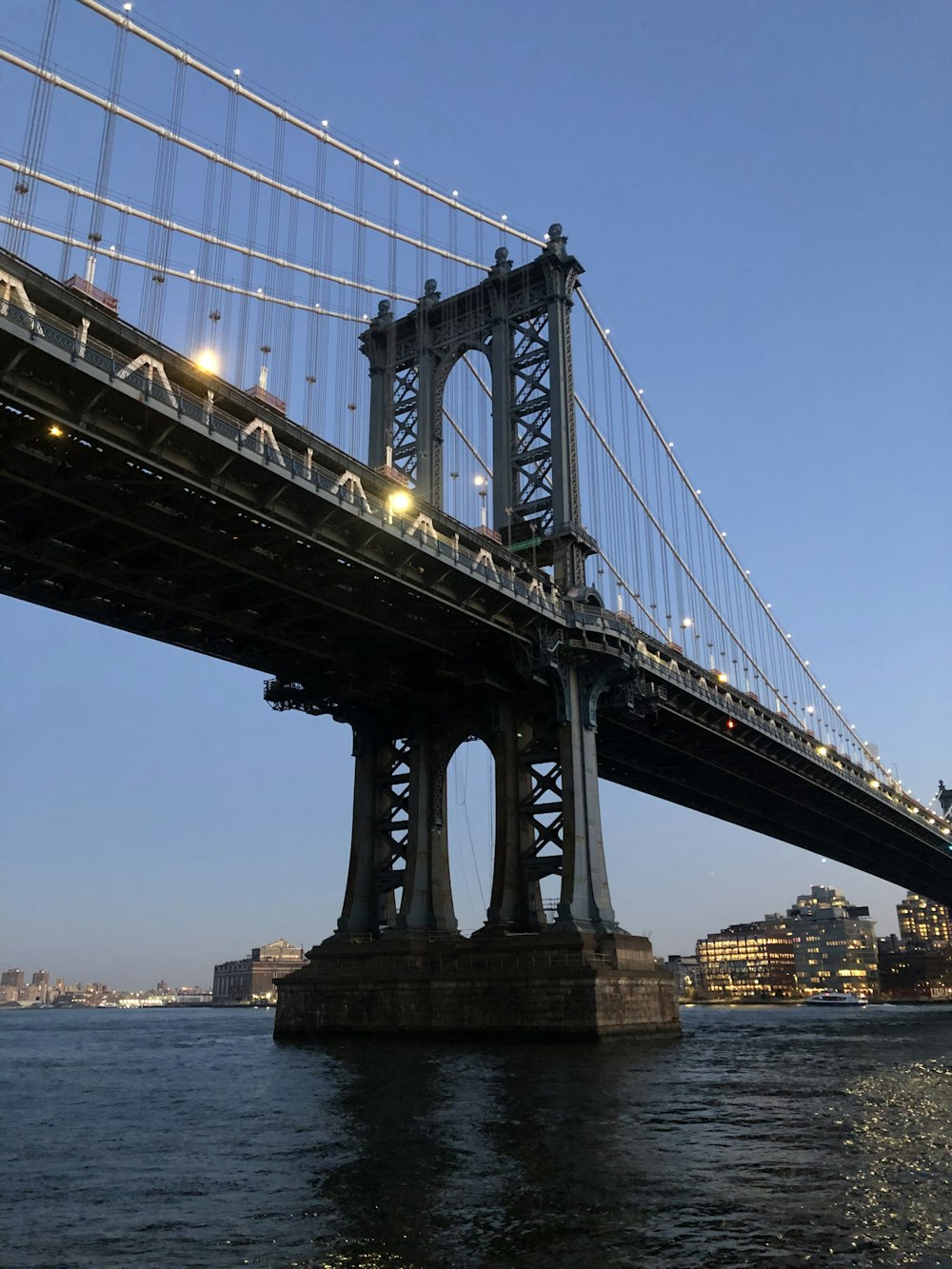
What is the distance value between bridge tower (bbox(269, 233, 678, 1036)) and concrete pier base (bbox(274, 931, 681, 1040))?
0.08 meters

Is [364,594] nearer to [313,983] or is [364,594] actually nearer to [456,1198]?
[313,983]

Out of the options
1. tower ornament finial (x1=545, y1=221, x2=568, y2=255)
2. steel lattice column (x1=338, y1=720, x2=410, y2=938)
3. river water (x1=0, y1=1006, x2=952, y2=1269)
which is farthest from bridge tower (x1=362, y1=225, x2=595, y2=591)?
river water (x1=0, y1=1006, x2=952, y2=1269)

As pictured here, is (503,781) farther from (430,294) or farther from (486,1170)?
(486,1170)

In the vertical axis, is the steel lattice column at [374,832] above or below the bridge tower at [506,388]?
below

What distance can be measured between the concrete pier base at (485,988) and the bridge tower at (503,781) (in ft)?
0.26

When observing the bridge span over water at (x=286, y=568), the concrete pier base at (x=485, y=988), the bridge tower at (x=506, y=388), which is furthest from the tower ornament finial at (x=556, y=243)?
the concrete pier base at (x=485, y=988)

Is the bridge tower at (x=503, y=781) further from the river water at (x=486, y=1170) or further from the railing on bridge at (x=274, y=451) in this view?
the river water at (x=486, y=1170)

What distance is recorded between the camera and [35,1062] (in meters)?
49.3

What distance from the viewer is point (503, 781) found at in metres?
51.0

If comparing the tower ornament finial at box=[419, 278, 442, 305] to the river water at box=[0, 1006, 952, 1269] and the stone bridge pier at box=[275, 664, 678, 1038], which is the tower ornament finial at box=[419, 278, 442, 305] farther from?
the river water at box=[0, 1006, 952, 1269]

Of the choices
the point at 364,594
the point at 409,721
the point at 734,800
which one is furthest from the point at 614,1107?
the point at 734,800

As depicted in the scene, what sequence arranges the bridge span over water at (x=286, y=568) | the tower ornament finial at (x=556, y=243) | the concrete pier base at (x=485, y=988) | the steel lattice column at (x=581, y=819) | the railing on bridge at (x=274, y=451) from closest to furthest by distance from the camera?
the railing on bridge at (x=274, y=451) → the bridge span over water at (x=286, y=568) → the concrete pier base at (x=485, y=988) → the steel lattice column at (x=581, y=819) → the tower ornament finial at (x=556, y=243)

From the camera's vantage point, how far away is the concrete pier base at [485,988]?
41.9m

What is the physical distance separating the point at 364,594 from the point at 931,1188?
32158 millimetres
